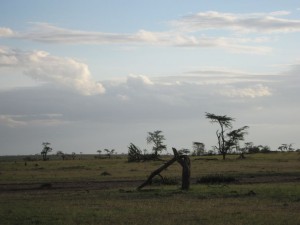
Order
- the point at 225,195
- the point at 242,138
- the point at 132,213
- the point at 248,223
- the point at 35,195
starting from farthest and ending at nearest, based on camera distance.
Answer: the point at 242,138
the point at 35,195
the point at 225,195
the point at 132,213
the point at 248,223

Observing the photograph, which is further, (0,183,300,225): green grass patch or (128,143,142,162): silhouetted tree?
(128,143,142,162): silhouetted tree

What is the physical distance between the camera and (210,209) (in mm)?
20266

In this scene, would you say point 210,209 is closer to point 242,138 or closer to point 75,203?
point 75,203

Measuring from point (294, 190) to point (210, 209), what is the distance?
866 cm

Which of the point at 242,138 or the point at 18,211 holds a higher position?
the point at 242,138

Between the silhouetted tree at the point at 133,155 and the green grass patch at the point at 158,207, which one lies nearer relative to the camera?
the green grass patch at the point at 158,207

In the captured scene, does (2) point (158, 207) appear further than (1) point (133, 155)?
No

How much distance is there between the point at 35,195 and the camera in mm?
28391

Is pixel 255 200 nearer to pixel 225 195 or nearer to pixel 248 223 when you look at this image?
pixel 225 195

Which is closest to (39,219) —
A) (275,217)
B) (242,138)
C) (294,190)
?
(275,217)

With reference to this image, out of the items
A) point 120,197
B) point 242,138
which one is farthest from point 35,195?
point 242,138

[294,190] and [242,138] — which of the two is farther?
[242,138]

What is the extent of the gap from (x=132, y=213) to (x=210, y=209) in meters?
3.00

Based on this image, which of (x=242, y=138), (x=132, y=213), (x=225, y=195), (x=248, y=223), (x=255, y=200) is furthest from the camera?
(x=242, y=138)
